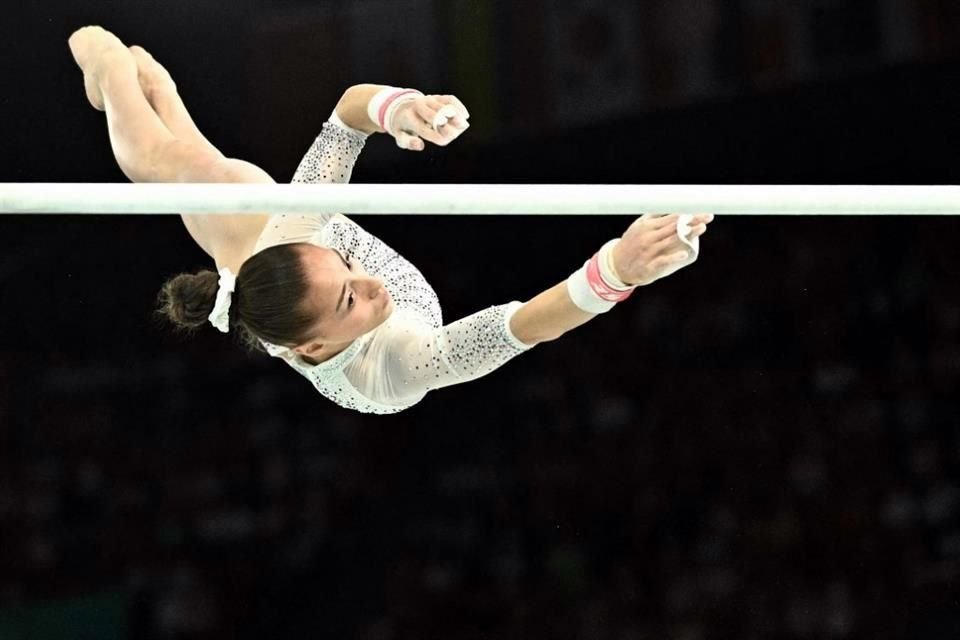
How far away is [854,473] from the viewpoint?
4895mm

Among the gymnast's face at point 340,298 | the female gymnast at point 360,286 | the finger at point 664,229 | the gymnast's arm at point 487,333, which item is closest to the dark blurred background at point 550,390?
the female gymnast at point 360,286

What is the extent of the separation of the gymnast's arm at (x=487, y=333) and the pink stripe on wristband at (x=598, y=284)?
0.06 ft

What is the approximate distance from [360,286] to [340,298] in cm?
5

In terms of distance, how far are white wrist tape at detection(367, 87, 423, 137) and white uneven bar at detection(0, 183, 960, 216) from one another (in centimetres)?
39

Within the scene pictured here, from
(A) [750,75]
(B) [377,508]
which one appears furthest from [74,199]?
(A) [750,75]

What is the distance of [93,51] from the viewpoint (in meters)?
3.40

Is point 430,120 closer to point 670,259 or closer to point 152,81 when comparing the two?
point 670,259

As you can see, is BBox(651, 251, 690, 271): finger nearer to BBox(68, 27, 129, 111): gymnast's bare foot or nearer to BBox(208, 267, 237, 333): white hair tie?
BBox(208, 267, 237, 333): white hair tie

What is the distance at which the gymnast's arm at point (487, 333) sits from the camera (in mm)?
2391

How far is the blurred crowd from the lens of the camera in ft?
15.6

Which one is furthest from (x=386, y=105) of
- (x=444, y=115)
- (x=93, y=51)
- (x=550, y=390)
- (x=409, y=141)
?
(x=550, y=390)

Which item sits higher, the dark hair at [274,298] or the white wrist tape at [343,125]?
the white wrist tape at [343,125]

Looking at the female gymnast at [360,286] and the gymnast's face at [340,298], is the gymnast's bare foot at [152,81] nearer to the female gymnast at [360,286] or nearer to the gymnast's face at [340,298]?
the female gymnast at [360,286]

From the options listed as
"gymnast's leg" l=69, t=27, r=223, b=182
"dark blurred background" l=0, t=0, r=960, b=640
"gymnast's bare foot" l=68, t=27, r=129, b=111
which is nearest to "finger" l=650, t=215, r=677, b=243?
"gymnast's leg" l=69, t=27, r=223, b=182
